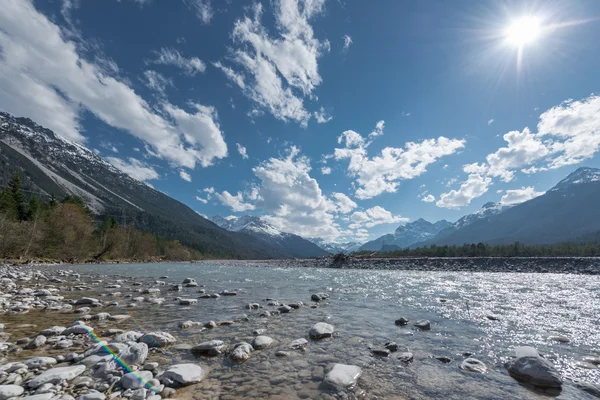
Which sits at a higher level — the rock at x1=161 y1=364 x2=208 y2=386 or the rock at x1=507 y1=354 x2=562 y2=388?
the rock at x1=507 y1=354 x2=562 y2=388

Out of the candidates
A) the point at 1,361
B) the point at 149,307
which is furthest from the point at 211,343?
the point at 149,307

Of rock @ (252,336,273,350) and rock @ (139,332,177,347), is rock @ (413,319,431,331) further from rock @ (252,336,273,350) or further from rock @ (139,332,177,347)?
rock @ (139,332,177,347)

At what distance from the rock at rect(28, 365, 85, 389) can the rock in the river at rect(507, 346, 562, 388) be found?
8.00 metres

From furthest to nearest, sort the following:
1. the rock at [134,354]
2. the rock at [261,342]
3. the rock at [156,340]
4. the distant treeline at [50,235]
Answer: the distant treeline at [50,235] < the rock at [261,342] < the rock at [156,340] < the rock at [134,354]

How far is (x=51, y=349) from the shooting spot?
5.75 metres

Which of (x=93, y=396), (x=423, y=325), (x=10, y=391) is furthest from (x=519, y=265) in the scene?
(x=10, y=391)

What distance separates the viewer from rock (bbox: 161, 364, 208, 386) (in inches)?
175

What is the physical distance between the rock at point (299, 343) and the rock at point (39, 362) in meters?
4.78

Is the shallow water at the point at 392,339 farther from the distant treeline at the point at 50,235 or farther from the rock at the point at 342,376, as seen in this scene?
the distant treeline at the point at 50,235

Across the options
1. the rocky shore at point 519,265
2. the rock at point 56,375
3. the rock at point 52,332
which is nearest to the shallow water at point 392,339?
the rock at point 56,375

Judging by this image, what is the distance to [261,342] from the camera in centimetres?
653

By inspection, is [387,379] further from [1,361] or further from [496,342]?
[1,361]

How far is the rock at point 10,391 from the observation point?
138 inches

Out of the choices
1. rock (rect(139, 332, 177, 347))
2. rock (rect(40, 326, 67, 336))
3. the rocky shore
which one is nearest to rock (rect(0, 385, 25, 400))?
rock (rect(139, 332, 177, 347))
